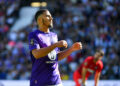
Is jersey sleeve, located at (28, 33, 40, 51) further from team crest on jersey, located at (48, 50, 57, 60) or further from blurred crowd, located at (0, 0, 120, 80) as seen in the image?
blurred crowd, located at (0, 0, 120, 80)

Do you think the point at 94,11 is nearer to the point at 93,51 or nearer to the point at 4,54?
the point at 93,51

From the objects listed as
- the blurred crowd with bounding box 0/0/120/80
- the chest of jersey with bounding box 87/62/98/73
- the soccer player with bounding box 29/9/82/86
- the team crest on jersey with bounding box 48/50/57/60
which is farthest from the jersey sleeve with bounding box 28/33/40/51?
the blurred crowd with bounding box 0/0/120/80

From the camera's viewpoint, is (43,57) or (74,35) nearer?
(43,57)

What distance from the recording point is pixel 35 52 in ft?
14.9

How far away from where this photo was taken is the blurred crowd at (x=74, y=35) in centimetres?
1506

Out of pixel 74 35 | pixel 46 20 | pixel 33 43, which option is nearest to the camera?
pixel 33 43

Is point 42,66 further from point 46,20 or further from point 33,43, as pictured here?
point 46,20

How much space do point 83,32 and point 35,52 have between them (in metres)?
11.6

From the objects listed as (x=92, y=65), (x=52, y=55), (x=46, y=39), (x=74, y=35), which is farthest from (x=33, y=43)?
(x=74, y=35)

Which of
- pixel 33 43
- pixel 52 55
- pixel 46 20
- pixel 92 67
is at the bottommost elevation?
pixel 92 67

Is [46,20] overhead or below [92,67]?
overhead

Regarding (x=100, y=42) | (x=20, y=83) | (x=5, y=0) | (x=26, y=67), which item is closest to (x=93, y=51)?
(x=100, y=42)

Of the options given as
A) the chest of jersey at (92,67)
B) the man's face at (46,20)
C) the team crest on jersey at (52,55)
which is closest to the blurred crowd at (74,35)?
the chest of jersey at (92,67)

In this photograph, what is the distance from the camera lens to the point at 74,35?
16.0 m
